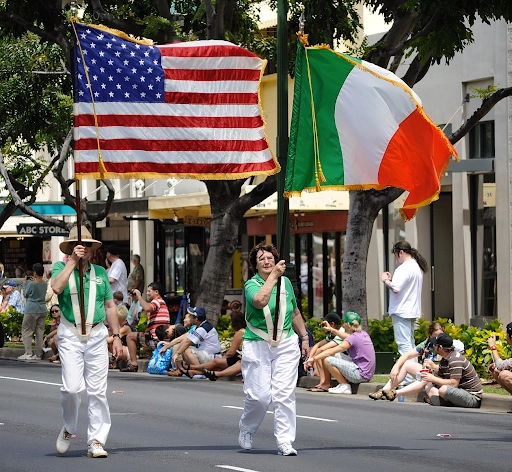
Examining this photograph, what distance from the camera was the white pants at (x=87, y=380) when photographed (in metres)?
10.7

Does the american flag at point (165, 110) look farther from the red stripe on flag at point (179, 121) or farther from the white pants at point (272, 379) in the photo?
the white pants at point (272, 379)

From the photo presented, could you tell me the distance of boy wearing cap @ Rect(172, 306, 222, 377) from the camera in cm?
2053

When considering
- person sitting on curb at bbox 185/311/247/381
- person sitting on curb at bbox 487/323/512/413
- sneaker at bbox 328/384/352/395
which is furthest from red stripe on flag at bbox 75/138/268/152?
person sitting on curb at bbox 185/311/247/381

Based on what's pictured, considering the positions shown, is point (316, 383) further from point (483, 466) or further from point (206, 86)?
point (483, 466)

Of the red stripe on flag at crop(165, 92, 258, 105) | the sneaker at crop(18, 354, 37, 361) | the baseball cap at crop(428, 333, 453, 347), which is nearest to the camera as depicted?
the red stripe on flag at crop(165, 92, 258, 105)

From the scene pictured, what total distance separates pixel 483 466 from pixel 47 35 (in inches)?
537

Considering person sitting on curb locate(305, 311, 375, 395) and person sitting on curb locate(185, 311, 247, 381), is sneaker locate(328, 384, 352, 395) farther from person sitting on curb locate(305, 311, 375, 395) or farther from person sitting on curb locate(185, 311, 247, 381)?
person sitting on curb locate(185, 311, 247, 381)

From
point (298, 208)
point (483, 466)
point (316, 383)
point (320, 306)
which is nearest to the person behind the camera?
point (483, 466)

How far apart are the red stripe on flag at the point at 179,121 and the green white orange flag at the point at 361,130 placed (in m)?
0.96

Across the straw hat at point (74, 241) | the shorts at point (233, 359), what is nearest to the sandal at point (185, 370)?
the shorts at point (233, 359)

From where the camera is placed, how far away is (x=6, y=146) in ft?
100

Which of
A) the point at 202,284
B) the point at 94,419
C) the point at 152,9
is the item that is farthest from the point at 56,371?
the point at 94,419

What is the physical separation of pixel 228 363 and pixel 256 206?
29.4ft

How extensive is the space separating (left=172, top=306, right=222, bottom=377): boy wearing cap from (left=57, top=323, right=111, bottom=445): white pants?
966cm
